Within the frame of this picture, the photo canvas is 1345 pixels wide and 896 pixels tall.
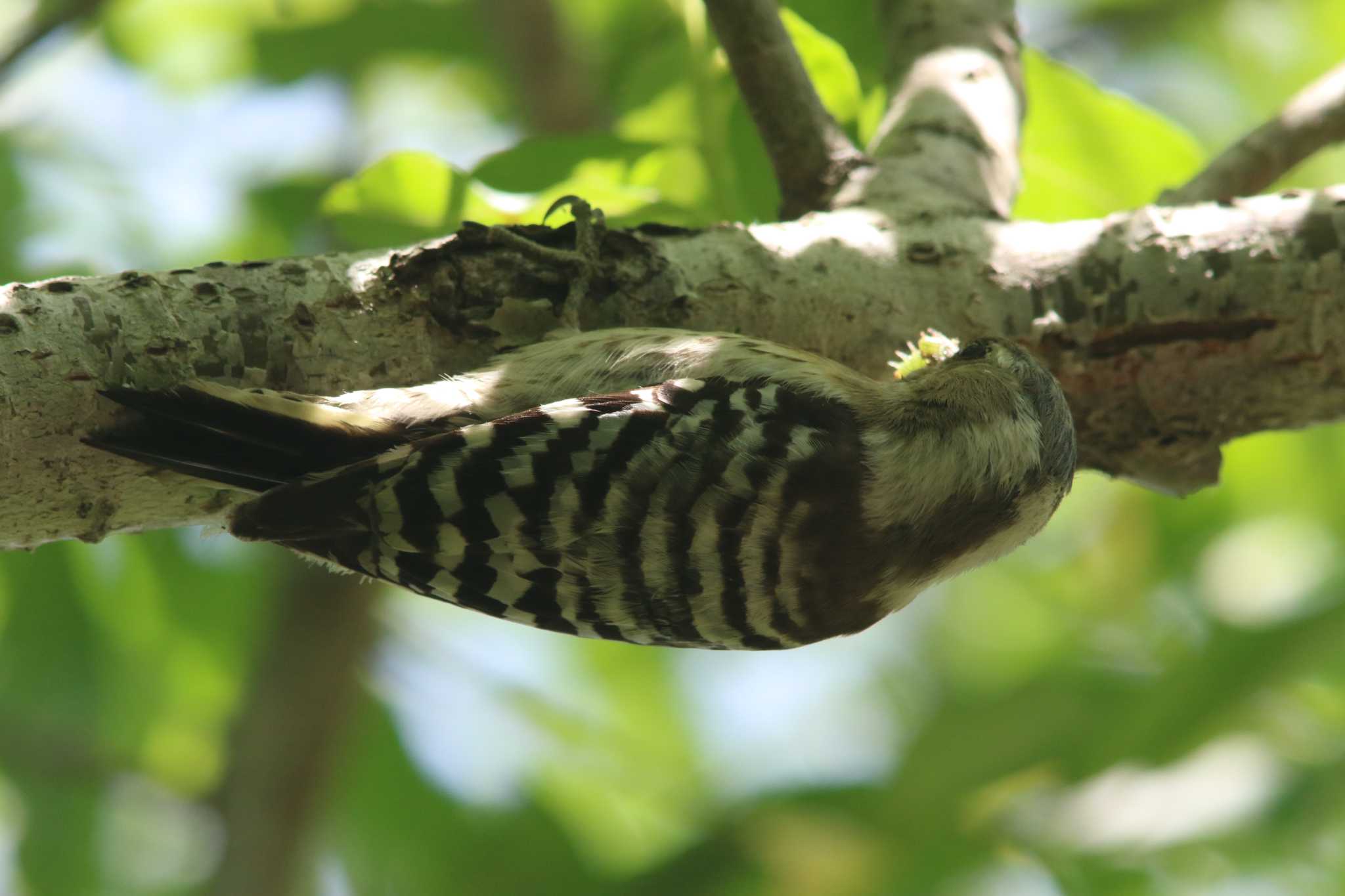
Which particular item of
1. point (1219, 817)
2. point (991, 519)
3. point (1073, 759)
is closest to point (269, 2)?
point (991, 519)

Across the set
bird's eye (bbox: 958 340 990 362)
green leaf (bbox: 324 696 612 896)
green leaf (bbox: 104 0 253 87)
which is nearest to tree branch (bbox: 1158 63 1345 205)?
bird's eye (bbox: 958 340 990 362)

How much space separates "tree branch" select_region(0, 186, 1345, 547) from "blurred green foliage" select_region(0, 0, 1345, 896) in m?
0.57

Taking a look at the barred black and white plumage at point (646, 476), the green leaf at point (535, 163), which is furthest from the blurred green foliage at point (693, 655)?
the barred black and white plumage at point (646, 476)

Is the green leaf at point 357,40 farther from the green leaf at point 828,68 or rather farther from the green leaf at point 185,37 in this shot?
the green leaf at point 828,68

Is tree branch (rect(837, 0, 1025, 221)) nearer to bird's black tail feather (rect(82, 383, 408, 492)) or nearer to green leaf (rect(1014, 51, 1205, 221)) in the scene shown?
green leaf (rect(1014, 51, 1205, 221))

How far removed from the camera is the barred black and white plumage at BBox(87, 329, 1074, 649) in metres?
2.50

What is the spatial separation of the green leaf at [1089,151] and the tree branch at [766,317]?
862 mm

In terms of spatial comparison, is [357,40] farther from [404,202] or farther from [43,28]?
[404,202]

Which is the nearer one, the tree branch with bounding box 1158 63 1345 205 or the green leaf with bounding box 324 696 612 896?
the tree branch with bounding box 1158 63 1345 205

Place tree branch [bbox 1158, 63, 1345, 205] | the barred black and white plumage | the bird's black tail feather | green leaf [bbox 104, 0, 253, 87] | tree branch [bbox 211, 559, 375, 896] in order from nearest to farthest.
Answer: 1. the bird's black tail feather
2. the barred black and white plumage
3. tree branch [bbox 1158, 63, 1345, 205]
4. tree branch [bbox 211, 559, 375, 896]
5. green leaf [bbox 104, 0, 253, 87]

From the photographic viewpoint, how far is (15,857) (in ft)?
14.5

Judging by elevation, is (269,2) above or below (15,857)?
above

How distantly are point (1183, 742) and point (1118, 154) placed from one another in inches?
70.2

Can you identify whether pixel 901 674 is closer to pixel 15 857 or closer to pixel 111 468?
pixel 15 857
